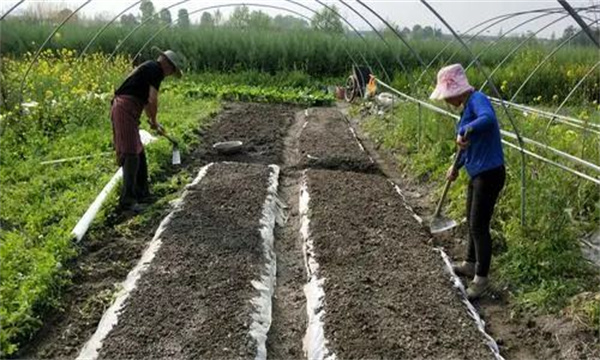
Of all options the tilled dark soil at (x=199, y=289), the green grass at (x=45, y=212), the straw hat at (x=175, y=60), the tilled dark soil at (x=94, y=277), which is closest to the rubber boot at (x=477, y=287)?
the tilled dark soil at (x=199, y=289)

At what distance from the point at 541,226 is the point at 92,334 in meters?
3.22

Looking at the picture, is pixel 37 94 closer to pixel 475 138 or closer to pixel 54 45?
pixel 475 138

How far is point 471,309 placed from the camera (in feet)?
11.6

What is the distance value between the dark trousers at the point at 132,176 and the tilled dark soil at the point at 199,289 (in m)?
0.50

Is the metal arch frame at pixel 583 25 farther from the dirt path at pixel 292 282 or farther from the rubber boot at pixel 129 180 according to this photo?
the rubber boot at pixel 129 180

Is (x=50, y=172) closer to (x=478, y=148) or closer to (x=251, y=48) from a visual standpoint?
(x=478, y=148)

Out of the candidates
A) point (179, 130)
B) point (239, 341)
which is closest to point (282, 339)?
point (239, 341)

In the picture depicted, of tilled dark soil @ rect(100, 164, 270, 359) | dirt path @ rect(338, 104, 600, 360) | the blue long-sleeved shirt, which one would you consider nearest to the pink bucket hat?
the blue long-sleeved shirt

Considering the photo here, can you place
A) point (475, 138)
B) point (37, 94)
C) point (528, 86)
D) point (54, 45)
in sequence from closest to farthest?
point (475, 138) → point (37, 94) → point (528, 86) → point (54, 45)

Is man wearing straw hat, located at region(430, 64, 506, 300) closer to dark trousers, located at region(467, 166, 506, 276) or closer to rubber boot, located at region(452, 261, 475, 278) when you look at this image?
dark trousers, located at region(467, 166, 506, 276)

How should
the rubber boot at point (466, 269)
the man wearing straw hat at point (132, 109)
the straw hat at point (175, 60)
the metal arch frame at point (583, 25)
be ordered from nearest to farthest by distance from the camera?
1. the metal arch frame at point (583, 25)
2. the rubber boot at point (466, 269)
3. the man wearing straw hat at point (132, 109)
4. the straw hat at point (175, 60)

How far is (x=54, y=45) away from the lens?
18.2 m

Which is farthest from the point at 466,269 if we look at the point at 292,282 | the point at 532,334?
the point at 292,282

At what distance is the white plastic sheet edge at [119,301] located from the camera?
302cm
